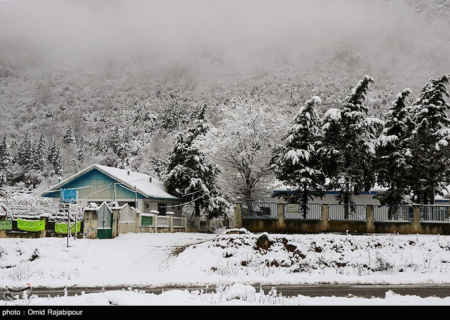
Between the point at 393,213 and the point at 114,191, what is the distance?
83.7ft

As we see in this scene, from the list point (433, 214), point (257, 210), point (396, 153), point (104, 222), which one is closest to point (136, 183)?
point (104, 222)

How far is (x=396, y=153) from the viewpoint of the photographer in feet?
99.8

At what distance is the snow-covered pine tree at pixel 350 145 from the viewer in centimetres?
3072

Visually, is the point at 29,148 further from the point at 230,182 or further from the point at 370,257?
the point at 370,257

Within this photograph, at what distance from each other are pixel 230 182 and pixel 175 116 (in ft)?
397

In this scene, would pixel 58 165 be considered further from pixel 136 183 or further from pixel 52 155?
pixel 136 183

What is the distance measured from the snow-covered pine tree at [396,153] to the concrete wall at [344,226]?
448 centimetres

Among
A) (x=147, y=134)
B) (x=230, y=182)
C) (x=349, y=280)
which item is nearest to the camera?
(x=349, y=280)

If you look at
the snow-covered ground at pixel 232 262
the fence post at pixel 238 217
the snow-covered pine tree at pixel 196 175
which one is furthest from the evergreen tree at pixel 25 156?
the snow-covered ground at pixel 232 262

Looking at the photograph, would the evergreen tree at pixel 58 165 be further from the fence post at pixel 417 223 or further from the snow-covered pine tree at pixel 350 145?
the fence post at pixel 417 223

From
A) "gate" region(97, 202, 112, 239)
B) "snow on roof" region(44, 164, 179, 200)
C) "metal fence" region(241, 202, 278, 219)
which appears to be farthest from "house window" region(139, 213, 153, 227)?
"metal fence" region(241, 202, 278, 219)

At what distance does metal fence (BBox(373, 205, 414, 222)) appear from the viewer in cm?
2670

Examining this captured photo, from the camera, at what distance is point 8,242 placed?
20406mm

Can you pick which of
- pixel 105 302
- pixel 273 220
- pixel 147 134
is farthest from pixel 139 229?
pixel 147 134
